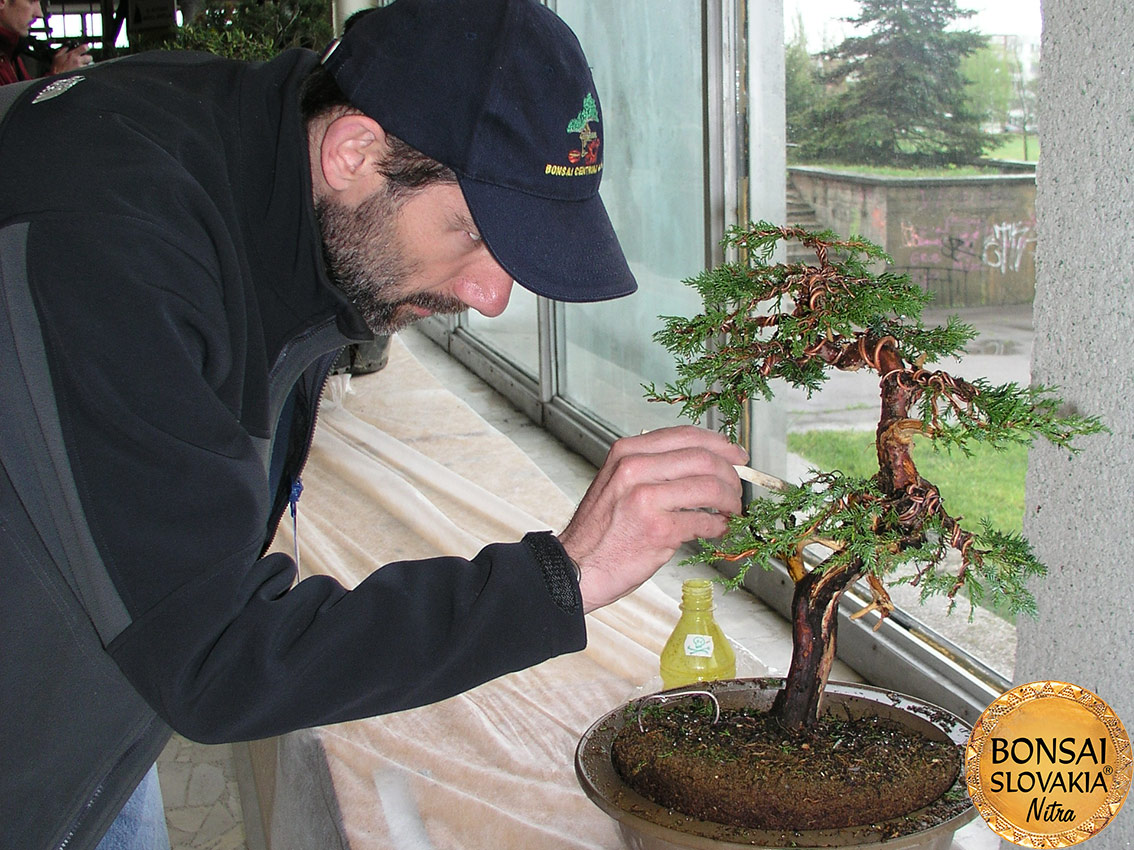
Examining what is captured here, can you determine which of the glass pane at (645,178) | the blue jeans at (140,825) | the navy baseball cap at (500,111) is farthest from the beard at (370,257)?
the glass pane at (645,178)

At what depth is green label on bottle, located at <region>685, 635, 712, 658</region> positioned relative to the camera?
1439mm

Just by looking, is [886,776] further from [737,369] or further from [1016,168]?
[1016,168]

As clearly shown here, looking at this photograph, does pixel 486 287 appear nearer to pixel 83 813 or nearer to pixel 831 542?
pixel 831 542

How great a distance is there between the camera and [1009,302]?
178cm

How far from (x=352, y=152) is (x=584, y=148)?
0.75 feet

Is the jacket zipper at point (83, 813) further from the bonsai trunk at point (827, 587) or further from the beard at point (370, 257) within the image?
the bonsai trunk at point (827, 587)

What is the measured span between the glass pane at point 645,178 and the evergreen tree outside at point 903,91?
2.07 ft

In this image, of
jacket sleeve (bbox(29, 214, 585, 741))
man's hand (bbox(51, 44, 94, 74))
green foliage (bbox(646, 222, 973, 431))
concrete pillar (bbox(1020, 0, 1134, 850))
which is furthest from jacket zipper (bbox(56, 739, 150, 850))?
man's hand (bbox(51, 44, 94, 74))

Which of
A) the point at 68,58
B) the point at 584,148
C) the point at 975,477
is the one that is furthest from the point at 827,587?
the point at 68,58

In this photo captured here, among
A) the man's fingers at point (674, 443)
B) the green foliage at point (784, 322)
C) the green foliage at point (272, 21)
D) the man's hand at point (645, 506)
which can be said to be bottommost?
the man's hand at point (645, 506)

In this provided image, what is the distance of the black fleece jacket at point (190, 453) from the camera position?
0.86m

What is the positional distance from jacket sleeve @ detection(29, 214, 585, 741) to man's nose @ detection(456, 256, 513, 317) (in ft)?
0.81

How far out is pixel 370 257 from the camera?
3.74ft

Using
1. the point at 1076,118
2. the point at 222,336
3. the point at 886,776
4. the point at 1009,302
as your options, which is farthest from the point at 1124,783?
the point at 1009,302
